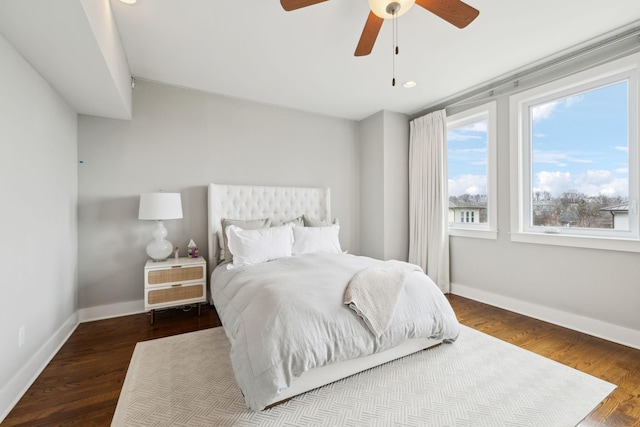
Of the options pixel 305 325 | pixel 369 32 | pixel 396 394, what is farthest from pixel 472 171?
pixel 305 325

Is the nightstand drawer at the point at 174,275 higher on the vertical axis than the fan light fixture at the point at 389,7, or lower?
lower

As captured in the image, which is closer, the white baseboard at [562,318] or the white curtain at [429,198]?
the white baseboard at [562,318]

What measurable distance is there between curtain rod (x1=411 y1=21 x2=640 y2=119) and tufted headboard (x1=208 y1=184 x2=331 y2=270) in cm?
212

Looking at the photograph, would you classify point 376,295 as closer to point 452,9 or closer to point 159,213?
point 452,9

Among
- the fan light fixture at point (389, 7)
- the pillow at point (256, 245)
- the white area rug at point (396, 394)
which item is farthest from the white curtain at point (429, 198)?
the fan light fixture at point (389, 7)

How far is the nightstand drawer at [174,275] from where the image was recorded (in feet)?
9.61

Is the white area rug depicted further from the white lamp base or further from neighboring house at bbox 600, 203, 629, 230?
neighboring house at bbox 600, 203, 629, 230

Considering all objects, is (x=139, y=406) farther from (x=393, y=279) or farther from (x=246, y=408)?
(x=393, y=279)

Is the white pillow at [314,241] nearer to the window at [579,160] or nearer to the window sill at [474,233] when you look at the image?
the window sill at [474,233]

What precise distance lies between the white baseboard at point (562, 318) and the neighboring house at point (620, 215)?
885 millimetres

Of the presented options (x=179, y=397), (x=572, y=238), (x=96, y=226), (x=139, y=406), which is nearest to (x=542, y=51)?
(x=572, y=238)

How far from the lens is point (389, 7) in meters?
1.85

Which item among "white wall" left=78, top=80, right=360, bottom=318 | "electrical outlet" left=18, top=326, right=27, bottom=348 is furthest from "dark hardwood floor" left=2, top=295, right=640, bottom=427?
"white wall" left=78, top=80, right=360, bottom=318

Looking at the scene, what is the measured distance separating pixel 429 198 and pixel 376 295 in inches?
97.2
